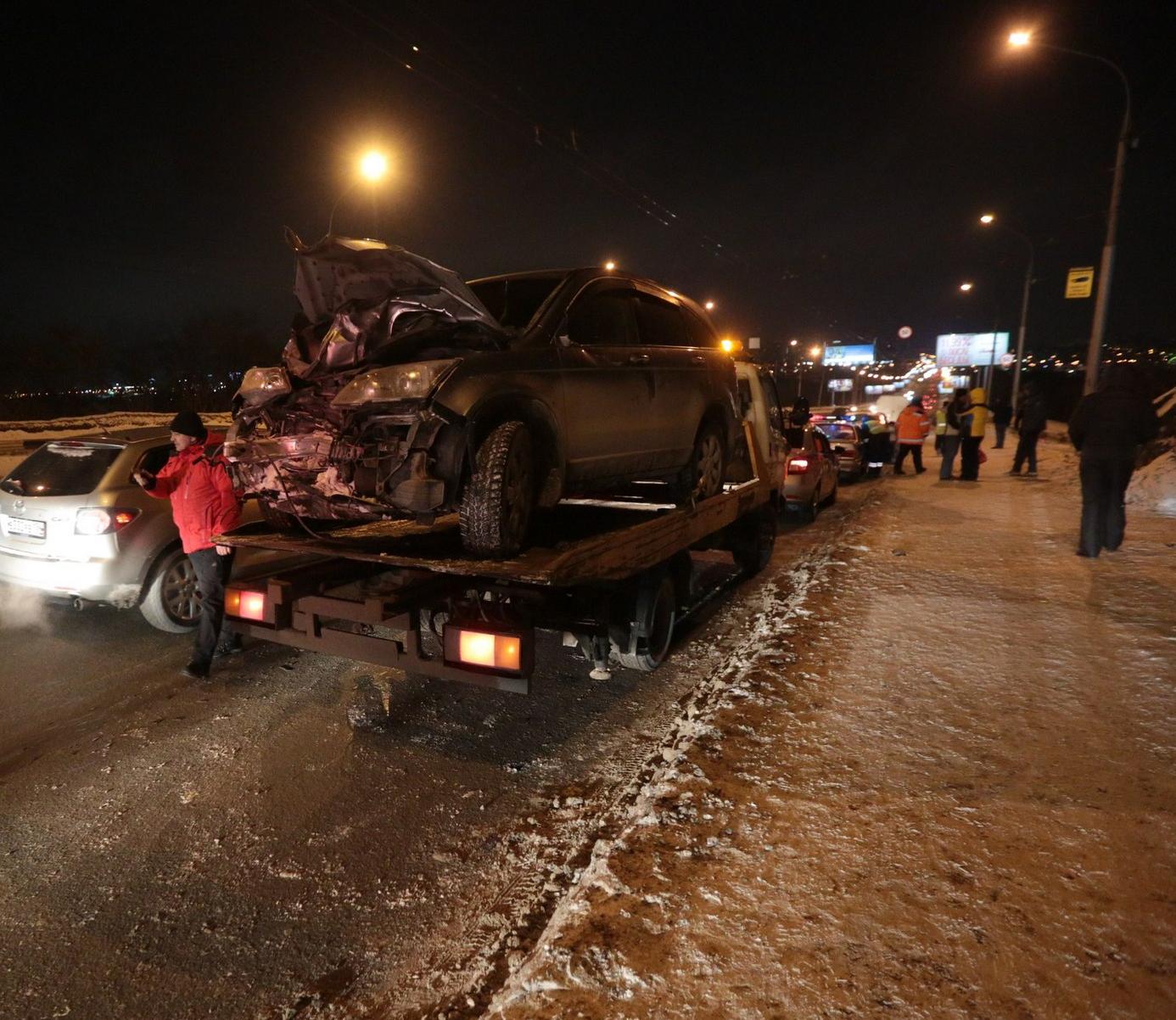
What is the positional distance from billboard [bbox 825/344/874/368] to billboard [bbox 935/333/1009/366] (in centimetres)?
1607

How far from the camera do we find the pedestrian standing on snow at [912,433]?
49.9ft

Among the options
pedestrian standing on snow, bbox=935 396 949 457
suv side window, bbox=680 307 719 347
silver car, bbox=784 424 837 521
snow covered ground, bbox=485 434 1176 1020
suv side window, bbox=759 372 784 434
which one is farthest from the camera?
pedestrian standing on snow, bbox=935 396 949 457

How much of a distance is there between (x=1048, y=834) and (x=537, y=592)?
8.18 feet

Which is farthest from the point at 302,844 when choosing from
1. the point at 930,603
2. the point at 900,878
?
the point at 930,603

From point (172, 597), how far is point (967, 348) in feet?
225

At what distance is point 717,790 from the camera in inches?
131

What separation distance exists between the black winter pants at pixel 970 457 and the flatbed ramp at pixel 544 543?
33.3 ft

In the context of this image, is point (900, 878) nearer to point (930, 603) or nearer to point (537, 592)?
point (537, 592)

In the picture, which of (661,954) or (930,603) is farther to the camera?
(930,603)

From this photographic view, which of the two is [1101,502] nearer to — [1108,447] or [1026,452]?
[1108,447]

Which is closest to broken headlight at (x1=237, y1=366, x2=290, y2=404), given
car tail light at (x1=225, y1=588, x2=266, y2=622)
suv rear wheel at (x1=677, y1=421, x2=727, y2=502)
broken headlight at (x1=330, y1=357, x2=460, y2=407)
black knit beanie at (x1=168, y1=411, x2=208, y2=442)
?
broken headlight at (x1=330, y1=357, x2=460, y2=407)

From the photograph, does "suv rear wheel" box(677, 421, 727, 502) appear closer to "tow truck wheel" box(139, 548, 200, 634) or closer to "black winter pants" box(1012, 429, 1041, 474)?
"tow truck wheel" box(139, 548, 200, 634)

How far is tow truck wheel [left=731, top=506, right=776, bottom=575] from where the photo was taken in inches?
283

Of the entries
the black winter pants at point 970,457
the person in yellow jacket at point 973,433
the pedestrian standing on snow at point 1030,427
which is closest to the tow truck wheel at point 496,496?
the person in yellow jacket at point 973,433
